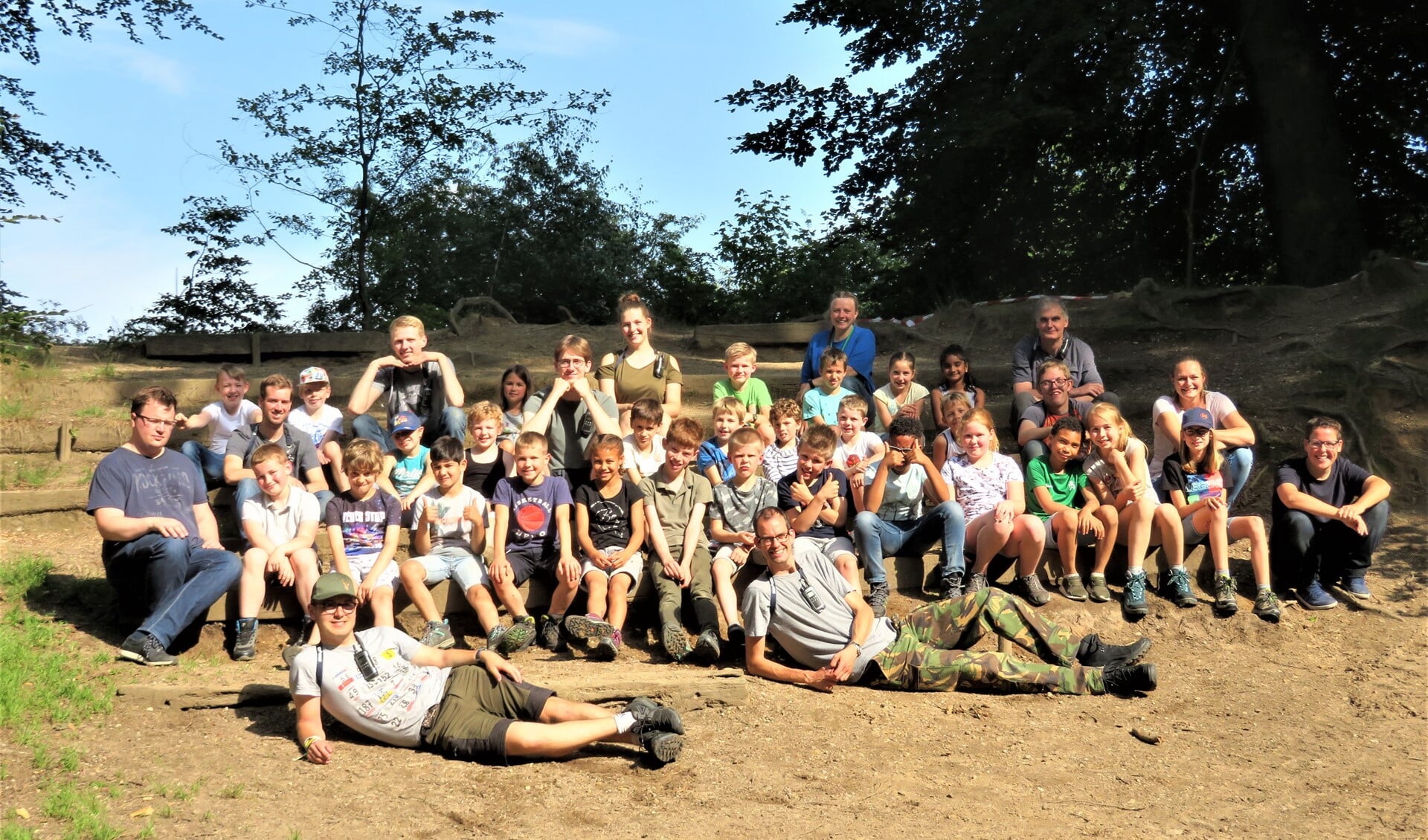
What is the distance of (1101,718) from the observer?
5.29 meters

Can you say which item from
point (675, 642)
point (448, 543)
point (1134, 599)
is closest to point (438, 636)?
point (448, 543)

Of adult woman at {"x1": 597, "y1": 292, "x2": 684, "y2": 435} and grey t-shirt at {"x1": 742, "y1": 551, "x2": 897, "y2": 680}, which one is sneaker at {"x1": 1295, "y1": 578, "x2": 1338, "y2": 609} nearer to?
grey t-shirt at {"x1": 742, "y1": 551, "x2": 897, "y2": 680}

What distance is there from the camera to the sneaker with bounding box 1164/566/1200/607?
6348 millimetres

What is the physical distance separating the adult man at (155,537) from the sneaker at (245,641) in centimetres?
19

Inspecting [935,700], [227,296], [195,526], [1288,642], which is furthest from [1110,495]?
[227,296]

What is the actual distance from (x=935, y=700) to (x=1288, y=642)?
2142 millimetres

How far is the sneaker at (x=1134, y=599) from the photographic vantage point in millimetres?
6223

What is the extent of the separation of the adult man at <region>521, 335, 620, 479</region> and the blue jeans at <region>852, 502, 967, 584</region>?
4.84 feet

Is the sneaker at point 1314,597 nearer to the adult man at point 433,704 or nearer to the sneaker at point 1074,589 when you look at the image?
the sneaker at point 1074,589

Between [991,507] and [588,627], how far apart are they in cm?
229

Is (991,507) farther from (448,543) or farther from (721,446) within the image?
(448,543)

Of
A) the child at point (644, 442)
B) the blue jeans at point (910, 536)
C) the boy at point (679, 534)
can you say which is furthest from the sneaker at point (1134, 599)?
the child at point (644, 442)

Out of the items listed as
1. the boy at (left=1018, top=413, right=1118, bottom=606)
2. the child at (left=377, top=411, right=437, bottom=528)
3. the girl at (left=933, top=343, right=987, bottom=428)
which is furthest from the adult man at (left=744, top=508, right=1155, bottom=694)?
the girl at (left=933, top=343, right=987, bottom=428)

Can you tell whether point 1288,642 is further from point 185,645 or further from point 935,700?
point 185,645
